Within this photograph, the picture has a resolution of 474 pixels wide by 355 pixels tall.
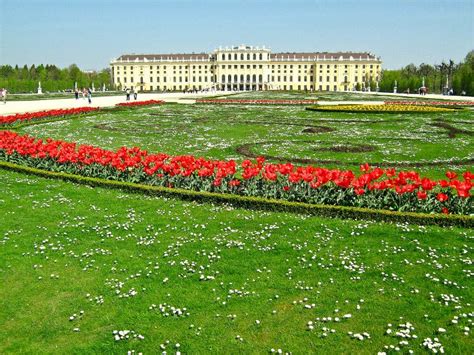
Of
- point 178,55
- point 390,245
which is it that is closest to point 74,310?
point 390,245

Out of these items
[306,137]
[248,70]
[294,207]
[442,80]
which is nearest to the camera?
[294,207]

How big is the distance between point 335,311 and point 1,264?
13.8 feet

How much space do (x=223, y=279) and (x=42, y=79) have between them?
96832 mm

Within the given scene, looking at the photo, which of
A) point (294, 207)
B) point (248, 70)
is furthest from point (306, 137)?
point (248, 70)

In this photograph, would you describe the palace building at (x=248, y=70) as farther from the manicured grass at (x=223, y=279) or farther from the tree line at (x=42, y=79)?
the manicured grass at (x=223, y=279)

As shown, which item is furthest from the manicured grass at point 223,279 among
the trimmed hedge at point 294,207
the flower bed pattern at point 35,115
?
the flower bed pattern at point 35,115

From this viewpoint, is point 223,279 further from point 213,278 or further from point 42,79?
point 42,79

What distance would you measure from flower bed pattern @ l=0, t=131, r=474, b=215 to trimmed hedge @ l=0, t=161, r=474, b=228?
0.87 feet

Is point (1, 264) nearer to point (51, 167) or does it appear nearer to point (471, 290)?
point (51, 167)

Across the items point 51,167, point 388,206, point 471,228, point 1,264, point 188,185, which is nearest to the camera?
point 1,264

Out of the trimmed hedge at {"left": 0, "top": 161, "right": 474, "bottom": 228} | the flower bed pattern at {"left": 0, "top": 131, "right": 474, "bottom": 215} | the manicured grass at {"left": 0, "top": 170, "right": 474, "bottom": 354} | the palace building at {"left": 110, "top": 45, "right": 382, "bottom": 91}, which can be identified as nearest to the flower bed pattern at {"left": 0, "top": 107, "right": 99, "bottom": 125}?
the flower bed pattern at {"left": 0, "top": 131, "right": 474, "bottom": 215}

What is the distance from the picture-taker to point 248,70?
391ft

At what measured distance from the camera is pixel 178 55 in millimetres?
127375

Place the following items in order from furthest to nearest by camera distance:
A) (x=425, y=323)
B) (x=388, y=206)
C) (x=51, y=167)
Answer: (x=51, y=167), (x=388, y=206), (x=425, y=323)
